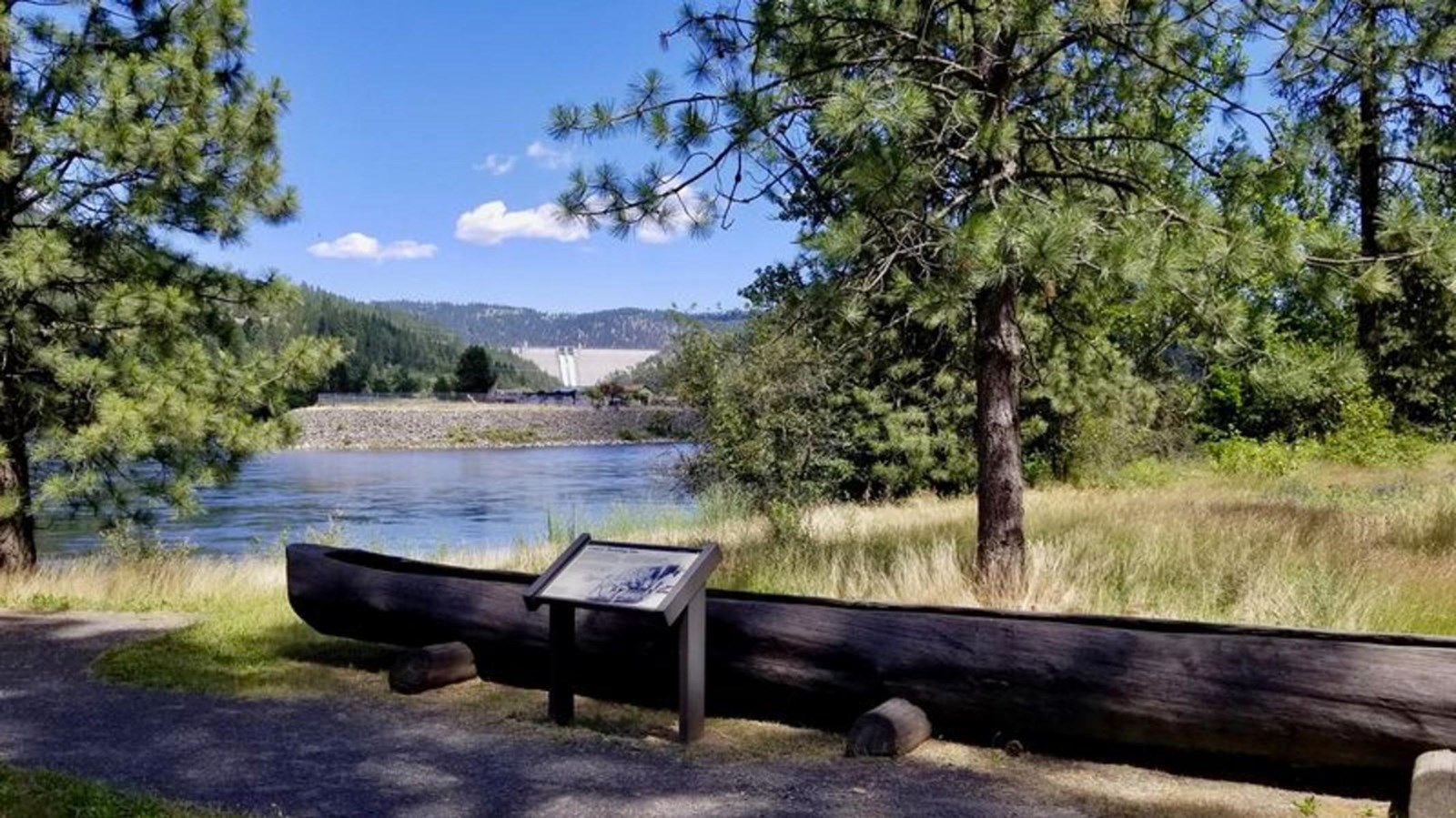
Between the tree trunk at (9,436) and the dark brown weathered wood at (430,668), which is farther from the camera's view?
the tree trunk at (9,436)

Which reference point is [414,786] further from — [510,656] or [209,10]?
[209,10]

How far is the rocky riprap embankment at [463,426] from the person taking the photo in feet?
213

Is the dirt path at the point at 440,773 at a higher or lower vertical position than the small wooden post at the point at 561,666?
lower

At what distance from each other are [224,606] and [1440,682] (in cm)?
826

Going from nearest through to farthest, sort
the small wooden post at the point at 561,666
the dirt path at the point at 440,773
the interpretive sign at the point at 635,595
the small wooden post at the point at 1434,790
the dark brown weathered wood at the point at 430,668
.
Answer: the small wooden post at the point at 1434,790 < the dirt path at the point at 440,773 < the interpretive sign at the point at 635,595 < the small wooden post at the point at 561,666 < the dark brown weathered wood at the point at 430,668

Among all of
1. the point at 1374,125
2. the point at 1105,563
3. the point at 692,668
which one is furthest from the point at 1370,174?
the point at 692,668

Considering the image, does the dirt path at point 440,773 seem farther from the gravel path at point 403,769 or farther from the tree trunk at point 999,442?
the tree trunk at point 999,442

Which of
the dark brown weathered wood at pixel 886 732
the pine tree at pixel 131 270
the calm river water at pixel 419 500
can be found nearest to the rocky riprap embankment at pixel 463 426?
the calm river water at pixel 419 500

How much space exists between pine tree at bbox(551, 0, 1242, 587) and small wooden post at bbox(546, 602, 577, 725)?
7.54 ft

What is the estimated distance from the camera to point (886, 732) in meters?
5.13

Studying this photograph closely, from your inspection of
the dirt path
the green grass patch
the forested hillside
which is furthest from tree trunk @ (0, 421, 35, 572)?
the forested hillside

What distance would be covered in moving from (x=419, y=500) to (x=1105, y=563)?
2431cm

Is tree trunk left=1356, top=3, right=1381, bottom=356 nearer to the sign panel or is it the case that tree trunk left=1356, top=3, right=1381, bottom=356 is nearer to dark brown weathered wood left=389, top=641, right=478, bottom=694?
the sign panel

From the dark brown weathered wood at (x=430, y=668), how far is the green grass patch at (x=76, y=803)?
2.00 meters
